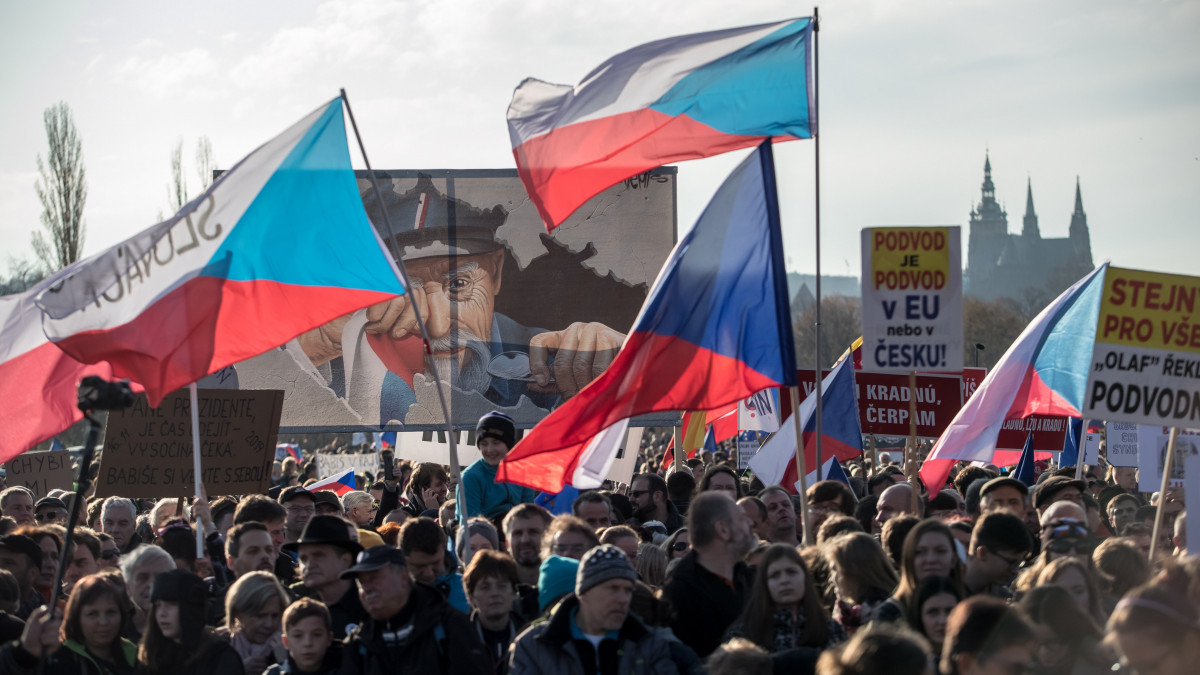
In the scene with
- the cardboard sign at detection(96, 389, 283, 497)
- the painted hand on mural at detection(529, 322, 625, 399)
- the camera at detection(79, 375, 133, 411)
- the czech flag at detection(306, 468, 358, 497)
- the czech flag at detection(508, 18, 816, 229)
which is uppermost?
the czech flag at detection(508, 18, 816, 229)

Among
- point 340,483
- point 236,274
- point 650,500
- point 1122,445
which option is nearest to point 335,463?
point 340,483

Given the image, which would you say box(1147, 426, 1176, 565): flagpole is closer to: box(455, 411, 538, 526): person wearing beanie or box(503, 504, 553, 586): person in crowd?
box(503, 504, 553, 586): person in crowd

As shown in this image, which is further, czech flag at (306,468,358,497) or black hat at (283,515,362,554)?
czech flag at (306,468,358,497)

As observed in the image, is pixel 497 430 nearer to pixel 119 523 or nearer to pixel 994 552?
pixel 119 523

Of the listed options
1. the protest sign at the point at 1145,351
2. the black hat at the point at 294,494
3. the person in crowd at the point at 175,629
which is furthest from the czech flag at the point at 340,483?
the protest sign at the point at 1145,351

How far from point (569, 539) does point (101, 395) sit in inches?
94.4

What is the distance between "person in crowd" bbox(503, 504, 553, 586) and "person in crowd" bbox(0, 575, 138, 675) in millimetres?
2036

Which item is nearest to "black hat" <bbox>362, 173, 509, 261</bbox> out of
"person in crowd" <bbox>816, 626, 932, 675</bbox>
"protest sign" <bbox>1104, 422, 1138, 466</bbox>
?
"protest sign" <bbox>1104, 422, 1138, 466</bbox>

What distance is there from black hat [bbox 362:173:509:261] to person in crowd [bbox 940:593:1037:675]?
13.0 m

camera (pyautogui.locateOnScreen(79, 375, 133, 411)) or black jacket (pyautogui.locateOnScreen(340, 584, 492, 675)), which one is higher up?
camera (pyautogui.locateOnScreen(79, 375, 133, 411))

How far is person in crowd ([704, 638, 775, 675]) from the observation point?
439 centimetres

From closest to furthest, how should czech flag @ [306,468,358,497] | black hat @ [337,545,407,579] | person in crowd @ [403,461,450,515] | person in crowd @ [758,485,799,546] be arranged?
black hat @ [337,545,407,579]
person in crowd @ [758,485,799,546]
person in crowd @ [403,461,450,515]
czech flag @ [306,468,358,497]

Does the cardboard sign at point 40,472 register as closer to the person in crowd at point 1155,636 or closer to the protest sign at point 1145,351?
the protest sign at point 1145,351

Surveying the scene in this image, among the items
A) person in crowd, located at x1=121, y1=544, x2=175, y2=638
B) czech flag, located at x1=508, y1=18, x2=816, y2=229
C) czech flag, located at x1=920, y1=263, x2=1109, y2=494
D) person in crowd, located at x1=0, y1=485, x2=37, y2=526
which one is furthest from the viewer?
person in crowd, located at x1=0, y1=485, x2=37, y2=526
